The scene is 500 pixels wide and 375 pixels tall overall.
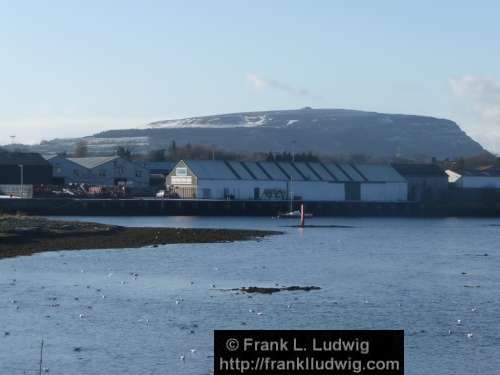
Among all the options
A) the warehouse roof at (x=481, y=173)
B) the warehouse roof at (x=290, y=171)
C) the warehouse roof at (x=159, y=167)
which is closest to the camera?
the warehouse roof at (x=290, y=171)

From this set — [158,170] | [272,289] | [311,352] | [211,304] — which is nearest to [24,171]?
[158,170]

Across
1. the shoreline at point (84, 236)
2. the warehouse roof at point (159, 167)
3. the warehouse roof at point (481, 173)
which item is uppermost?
the warehouse roof at point (159, 167)

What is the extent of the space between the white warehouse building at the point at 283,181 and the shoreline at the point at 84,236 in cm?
3902

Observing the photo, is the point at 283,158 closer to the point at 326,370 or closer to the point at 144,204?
the point at 144,204

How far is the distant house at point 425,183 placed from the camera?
12356cm

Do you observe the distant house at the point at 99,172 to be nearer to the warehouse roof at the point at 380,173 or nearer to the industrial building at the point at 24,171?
the industrial building at the point at 24,171

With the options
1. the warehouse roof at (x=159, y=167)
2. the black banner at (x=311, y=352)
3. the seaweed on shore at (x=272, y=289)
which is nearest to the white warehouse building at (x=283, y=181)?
the warehouse roof at (x=159, y=167)

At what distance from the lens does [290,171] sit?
11612 centimetres

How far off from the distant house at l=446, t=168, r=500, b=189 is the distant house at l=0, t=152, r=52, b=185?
43418 millimetres

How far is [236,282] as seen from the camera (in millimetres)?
38031

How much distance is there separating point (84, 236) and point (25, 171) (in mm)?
58495

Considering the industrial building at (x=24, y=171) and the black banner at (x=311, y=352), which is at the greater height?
the industrial building at (x=24, y=171)

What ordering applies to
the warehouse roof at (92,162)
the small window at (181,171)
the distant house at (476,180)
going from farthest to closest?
the distant house at (476,180)
the warehouse roof at (92,162)
the small window at (181,171)

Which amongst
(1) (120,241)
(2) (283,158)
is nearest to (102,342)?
(1) (120,241)
